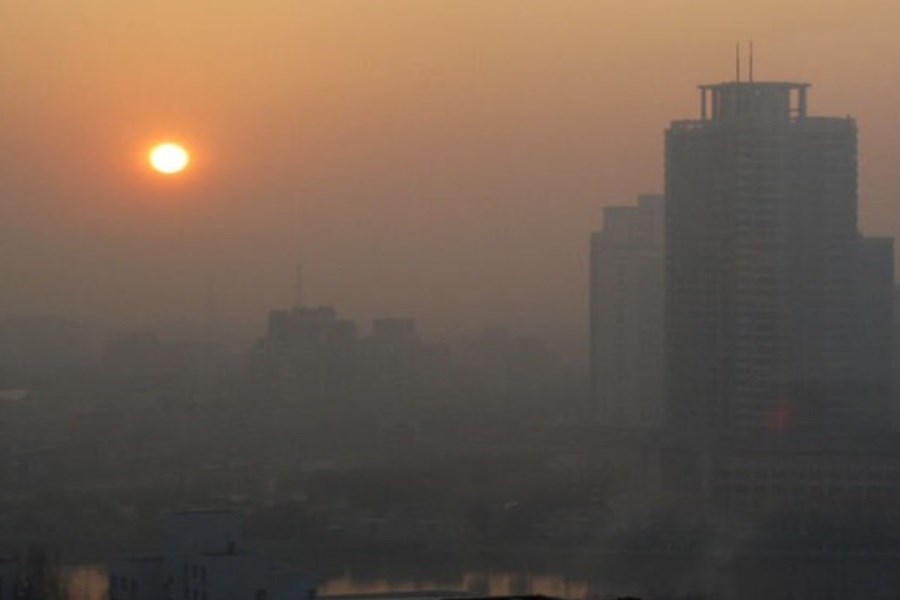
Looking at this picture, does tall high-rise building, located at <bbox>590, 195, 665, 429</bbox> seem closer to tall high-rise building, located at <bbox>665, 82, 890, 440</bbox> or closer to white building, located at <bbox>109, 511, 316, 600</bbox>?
tall high-rise building, located at <bbox>665, 82, 890, 440</bbox>

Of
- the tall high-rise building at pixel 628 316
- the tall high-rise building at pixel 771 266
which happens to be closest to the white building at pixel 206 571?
the tall high-rise building at pixel 771 266

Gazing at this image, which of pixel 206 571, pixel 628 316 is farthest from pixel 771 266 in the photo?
pixel 206 571

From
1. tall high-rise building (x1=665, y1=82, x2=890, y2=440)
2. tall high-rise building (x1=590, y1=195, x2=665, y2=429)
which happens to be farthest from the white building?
tall high-rise building (x1=590, y1=195, x2=665, y2=429)

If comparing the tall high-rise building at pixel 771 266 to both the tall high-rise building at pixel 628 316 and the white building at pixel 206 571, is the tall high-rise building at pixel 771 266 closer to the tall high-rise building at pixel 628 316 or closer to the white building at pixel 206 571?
the tall high-rise building at pixel 628 316

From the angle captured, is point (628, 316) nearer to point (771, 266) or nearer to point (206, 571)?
point (771, 266)

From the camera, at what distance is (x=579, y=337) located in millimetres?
14734

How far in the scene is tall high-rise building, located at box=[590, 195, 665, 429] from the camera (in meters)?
14.2

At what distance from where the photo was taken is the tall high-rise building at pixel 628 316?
14.2 metres

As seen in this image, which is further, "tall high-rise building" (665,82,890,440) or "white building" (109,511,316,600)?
"tall high-rise building" (665,82,890,440)

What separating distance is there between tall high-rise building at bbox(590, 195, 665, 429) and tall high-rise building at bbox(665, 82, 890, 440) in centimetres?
81

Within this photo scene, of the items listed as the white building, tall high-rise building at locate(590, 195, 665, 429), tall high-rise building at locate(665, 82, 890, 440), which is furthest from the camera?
tall high-rise building at locate(590, 195, 665, 429)

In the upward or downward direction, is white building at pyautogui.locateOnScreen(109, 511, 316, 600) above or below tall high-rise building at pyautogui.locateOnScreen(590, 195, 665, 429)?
below

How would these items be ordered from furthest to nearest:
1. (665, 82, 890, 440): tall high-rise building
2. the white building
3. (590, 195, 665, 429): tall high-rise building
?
(590, 195, 665, 429): tall high-rise building, (665, 82, 890, 440): tall high-rise building, the white building

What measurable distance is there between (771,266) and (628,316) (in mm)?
1662
